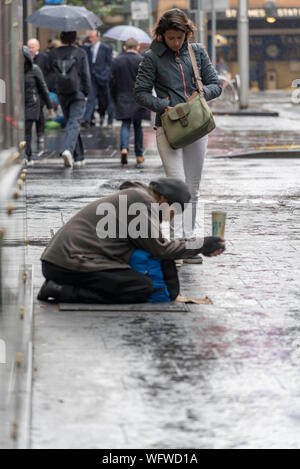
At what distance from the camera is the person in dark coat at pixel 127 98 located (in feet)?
52.5

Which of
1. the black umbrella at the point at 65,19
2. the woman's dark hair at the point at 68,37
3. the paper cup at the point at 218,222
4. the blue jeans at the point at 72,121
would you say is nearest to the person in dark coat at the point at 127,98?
the blue jeans at the point at 72,121

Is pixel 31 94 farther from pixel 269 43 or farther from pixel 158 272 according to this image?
pixel 269 43

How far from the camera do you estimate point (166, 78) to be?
7961 mm

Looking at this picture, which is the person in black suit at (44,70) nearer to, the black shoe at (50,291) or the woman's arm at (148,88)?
the woman's arm at (148,88)

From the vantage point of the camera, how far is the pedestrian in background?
15.3 meters

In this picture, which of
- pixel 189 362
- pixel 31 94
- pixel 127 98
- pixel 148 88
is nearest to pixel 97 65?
pixel 31 94

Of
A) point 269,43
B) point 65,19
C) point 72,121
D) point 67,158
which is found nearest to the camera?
point 72,121

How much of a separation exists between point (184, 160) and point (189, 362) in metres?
3.00

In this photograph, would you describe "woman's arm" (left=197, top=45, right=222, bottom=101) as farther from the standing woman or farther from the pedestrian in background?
the pedestrian in background

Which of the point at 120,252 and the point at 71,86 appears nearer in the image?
the point at 120,252

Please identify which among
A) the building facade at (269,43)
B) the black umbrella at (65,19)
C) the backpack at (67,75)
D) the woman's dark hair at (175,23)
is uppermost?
the woman's dark hair at (175,23)

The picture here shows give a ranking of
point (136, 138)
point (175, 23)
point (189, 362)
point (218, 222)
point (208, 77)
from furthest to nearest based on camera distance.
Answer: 1. point (136, 138)
2. point (208, 77)
3. point (175, 23)
4. point (218, 222)
5. point (189, 362)

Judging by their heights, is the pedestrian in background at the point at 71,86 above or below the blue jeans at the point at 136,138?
above

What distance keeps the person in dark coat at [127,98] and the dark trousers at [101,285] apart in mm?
9341
